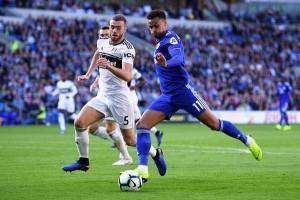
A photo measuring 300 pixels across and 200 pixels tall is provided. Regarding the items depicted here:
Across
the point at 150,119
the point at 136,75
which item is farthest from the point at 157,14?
the point at 136,75

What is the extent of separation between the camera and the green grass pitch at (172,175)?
39.1ft

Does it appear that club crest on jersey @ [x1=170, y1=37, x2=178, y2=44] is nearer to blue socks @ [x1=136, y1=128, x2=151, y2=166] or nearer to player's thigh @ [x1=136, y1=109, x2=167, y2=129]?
player's thigh @ [x1=136, y1=109, x2=167, y2=129]

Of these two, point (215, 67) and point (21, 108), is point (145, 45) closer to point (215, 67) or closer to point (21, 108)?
point (215, 67)

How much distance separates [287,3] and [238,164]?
151 feet

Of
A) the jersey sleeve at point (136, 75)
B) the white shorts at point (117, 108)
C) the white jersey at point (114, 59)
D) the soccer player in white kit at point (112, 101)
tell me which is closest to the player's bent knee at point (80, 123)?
the soccer player in white kit at point (112, 101)

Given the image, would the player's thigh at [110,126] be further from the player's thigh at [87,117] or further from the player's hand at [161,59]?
the player's hand at [161,59]

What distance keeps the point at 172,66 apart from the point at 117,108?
217cm

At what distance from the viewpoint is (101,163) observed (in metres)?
18.0

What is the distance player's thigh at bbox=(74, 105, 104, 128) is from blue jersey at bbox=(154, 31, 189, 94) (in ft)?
4.80

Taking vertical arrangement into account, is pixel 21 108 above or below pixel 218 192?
below

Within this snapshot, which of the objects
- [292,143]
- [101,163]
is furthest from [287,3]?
[101,163]

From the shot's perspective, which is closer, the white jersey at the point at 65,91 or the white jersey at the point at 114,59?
the white jersey at the point at 114,59

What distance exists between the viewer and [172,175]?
14953 millimetres

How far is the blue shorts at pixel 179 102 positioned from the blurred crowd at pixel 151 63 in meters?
23.4
